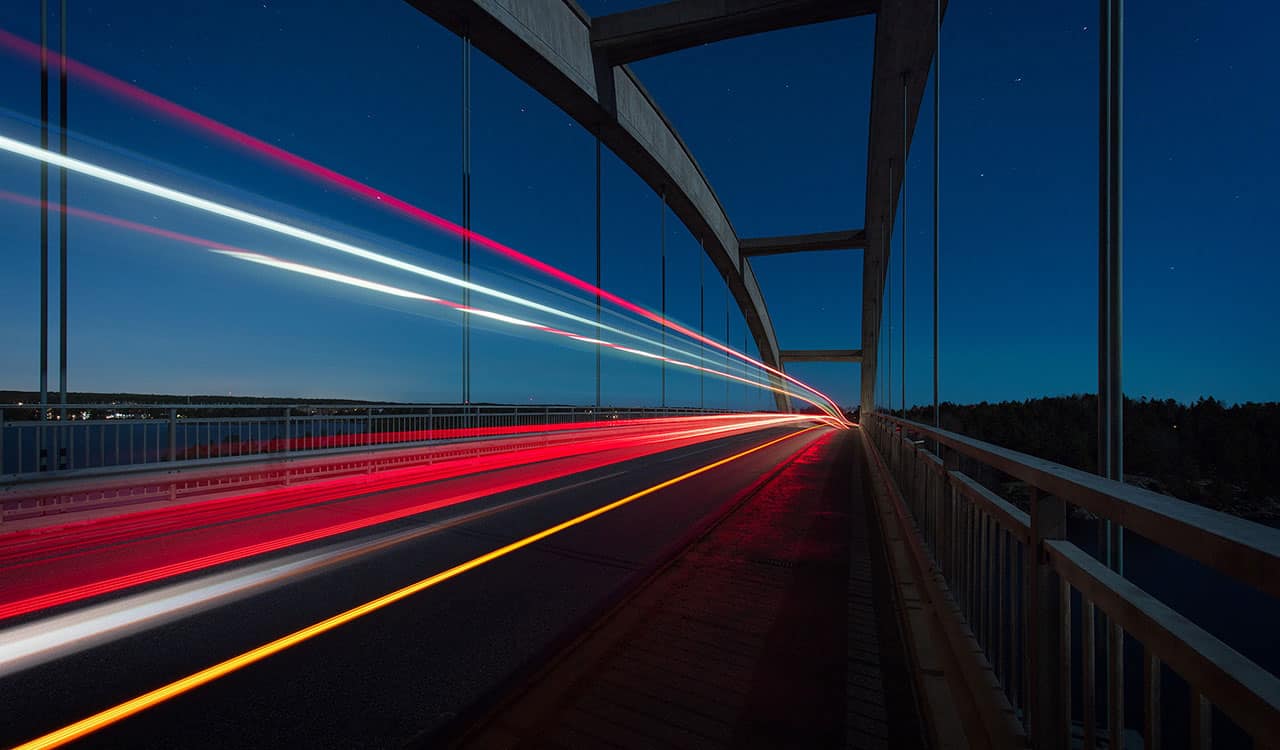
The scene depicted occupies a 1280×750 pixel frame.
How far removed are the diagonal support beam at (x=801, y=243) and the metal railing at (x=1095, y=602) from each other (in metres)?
42.5

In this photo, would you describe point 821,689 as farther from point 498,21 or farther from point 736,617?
point 498,21

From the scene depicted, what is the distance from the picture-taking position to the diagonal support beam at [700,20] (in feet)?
52.3

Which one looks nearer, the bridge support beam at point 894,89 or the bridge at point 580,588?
the bridge at point 580,588

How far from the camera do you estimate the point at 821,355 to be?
83.2m

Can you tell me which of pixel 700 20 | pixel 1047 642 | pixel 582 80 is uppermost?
pixel 700 20

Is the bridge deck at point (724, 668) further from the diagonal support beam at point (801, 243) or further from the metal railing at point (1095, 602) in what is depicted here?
the diagonal support beam at point (801, 243)

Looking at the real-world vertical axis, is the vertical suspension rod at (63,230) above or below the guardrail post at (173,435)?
above

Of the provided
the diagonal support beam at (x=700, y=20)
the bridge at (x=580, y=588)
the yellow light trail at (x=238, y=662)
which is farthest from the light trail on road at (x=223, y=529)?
the diagonal support beam at (x=700, y=20)

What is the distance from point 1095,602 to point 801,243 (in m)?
45.9

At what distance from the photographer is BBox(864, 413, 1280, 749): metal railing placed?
1044 millimetres

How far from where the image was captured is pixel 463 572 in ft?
17.4

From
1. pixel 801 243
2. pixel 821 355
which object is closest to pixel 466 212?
pixel 801 243

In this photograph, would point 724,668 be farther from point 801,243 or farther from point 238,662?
point 801,243

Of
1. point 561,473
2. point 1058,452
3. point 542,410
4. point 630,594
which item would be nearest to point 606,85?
point 542,410
